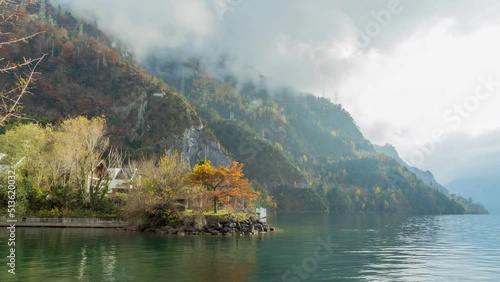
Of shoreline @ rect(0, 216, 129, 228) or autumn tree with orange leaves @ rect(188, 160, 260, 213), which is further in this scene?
shoreline @ rect(0, 216, 129, 228)

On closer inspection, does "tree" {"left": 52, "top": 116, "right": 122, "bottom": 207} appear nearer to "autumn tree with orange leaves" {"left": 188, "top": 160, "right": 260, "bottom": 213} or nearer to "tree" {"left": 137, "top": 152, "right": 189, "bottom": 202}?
"tree" {"left": 137, "top": 152, "right": 189, "bottom": 202}

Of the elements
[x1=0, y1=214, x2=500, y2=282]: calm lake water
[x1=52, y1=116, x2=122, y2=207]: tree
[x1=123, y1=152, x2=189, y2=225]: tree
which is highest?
[x1=52, y1=116, x2=122, y2=207]: tree

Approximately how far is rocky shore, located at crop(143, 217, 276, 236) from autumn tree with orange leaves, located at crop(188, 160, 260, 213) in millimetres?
5261

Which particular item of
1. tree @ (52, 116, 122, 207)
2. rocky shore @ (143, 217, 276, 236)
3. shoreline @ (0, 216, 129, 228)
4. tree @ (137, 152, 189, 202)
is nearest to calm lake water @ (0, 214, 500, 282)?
rocky shore @ (143, 217, 276, 236)

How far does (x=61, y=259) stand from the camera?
109ft

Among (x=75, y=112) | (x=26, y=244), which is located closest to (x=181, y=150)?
(x=75, y=112)

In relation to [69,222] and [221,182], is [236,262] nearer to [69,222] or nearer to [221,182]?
[221,182]

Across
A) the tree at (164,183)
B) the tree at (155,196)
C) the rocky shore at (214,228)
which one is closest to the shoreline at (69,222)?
the tree at (155,196)

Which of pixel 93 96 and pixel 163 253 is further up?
pixel 93 96

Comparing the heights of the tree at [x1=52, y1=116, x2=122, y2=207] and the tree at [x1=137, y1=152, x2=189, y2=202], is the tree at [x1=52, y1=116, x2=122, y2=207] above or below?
above

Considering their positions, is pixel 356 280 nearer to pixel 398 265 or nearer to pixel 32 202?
pixel 398 265

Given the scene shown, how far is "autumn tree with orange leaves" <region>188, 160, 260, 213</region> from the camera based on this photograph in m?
67.0

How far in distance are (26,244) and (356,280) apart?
3497cm

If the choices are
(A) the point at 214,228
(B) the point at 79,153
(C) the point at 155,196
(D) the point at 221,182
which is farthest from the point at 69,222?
(A) the point at 214,228
